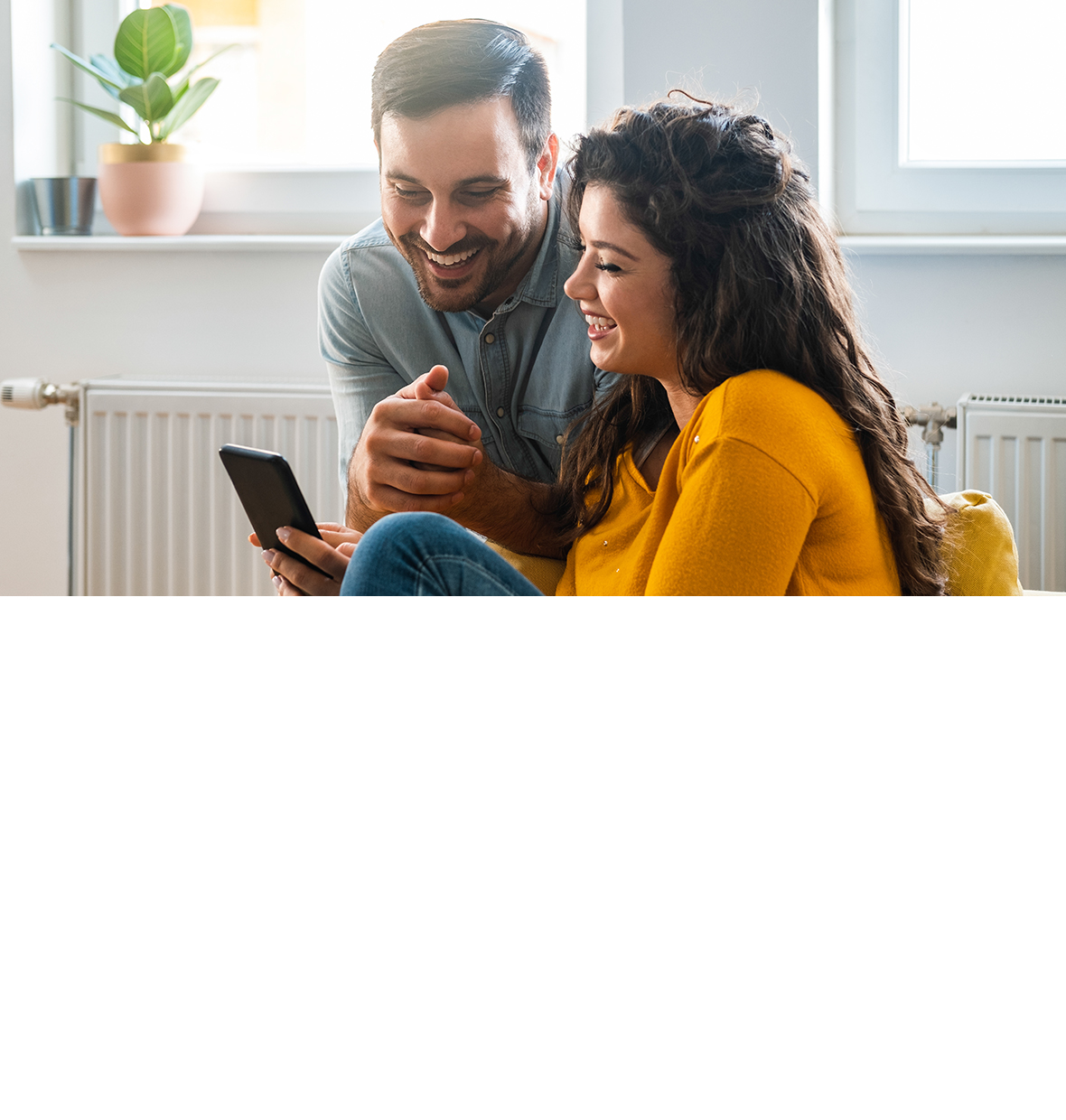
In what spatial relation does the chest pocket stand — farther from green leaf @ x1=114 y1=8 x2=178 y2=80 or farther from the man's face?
green leaf @ x1=114 y1=8 x2=178 y2=80

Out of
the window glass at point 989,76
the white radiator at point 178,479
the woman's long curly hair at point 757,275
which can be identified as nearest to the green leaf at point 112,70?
the white radiator at point 178,479

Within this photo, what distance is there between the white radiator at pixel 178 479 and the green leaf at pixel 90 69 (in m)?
0.39

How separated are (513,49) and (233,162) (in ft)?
2.03

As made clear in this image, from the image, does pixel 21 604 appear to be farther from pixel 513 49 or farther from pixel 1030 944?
pixel 513 49

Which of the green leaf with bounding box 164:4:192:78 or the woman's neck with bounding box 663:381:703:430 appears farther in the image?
the green leaf with bounding box 164:4:192:78

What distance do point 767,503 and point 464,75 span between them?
22.7 inches

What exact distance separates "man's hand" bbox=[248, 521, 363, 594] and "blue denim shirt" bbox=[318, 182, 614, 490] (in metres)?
0.25

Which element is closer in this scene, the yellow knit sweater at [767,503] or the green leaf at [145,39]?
the yellow knit sweater at [767,503]

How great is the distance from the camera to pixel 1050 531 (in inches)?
53.9

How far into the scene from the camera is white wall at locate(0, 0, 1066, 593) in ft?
4.15

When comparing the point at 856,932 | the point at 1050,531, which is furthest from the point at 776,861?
the point at 1050,531

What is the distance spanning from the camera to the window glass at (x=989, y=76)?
132cm

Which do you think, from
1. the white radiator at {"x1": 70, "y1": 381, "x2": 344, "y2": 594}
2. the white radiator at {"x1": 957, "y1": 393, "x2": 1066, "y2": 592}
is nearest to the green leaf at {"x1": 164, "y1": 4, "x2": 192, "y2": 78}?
the white radiator at {"x1": 70, "y1": 381, "x2": 344, "y2": 594}

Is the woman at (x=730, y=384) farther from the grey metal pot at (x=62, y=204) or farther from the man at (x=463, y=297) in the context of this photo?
the grey metal pot at (x=62, y=204)
